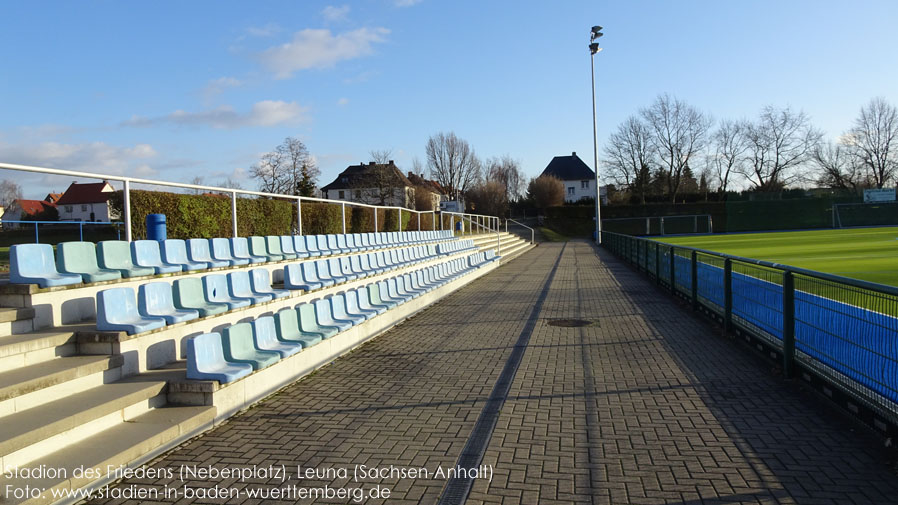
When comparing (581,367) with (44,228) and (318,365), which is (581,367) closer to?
(318,365)

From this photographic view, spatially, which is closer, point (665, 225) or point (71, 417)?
point (71, 417)

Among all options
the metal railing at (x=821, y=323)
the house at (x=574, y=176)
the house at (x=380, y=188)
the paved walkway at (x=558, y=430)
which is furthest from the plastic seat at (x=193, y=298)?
the house at (x=574, y=176)

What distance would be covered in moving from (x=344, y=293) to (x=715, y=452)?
575 cm

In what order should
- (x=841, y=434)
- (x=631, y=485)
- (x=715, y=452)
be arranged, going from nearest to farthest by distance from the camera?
(x=631, y=485) < (x=715, y=452) < (x=841, y=434)

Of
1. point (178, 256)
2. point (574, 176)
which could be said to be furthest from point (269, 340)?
point (574, 176)

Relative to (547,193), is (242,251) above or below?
below

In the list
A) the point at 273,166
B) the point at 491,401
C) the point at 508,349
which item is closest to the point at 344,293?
the point at 508,349

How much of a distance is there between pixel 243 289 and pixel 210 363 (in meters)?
2.24

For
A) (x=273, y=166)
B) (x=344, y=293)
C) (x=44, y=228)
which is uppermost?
(x=273, y=166)

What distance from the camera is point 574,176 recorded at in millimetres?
92938

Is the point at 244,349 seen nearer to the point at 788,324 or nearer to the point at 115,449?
the point at 115,449

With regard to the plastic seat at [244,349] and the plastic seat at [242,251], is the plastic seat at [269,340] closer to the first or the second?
the plastic seat at [244,349]

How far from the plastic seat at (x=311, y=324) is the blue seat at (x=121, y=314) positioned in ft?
6.14

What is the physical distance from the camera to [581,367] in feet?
23.2
